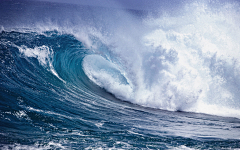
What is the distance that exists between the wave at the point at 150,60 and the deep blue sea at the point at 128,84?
0.06 m

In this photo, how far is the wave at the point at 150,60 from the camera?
10.5 meters

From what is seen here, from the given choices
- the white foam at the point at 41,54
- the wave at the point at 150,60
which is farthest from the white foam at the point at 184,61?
the white foam at the point at 41,54

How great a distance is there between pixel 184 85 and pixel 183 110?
149 cm

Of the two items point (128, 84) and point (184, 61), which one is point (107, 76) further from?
point (184, 61)

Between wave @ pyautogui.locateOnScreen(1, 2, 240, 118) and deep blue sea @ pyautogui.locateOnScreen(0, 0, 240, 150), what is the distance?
0.20ft

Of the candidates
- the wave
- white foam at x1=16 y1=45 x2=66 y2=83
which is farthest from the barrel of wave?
white foam at x1=16 y1=45 x2=66 y2=83

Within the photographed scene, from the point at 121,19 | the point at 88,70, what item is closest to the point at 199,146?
the point at 88,70

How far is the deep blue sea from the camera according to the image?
5863 mm

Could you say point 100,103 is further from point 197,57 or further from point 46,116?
point 197,57

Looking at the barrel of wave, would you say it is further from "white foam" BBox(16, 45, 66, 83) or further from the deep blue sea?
"white foam" BBox(16, 45, 66, 83)

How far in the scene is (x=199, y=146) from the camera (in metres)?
5.80

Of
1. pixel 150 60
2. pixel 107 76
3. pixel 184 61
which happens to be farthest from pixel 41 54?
pixel 184 61

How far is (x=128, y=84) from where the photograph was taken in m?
11.6

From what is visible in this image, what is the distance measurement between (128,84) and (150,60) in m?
1.89
